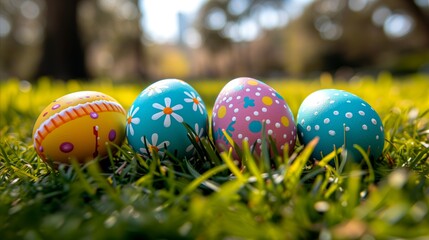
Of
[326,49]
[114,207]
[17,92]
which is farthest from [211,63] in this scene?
[114,207]

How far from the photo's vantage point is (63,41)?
29.2ft

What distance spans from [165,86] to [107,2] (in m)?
21.5

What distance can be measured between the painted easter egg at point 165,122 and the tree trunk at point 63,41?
7.69m

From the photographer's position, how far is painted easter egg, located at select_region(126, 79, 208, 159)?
1.50 m

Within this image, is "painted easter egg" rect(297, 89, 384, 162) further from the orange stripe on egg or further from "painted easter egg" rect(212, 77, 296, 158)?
the orange stripe on egg

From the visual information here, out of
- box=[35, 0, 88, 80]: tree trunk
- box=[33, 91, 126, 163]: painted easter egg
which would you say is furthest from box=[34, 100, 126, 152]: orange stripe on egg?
box=[35, 0, 88, 80]: tree trunk

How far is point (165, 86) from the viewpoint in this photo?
1.61 m

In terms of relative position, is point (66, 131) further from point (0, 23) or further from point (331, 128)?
point (0, 23)

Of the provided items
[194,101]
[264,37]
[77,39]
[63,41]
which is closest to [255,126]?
[194,101]

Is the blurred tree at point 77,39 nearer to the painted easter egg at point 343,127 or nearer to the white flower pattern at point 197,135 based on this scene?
the white flower pattern at point 197,135

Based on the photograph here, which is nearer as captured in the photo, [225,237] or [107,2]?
[225,237]

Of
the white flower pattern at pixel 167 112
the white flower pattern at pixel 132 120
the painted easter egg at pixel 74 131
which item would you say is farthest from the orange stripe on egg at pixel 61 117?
the white flower pattern at pixel 167 112

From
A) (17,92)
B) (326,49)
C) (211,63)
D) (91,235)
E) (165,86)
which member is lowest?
(211,63)

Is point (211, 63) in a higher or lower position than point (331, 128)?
lower
